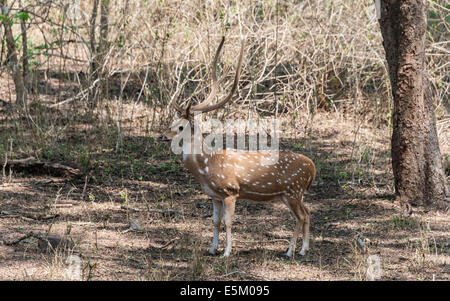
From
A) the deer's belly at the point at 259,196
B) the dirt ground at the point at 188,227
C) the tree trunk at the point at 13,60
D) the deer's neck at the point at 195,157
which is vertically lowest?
the dirt ground at the point at 188,227

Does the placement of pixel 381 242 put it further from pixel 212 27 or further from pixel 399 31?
pixel 212 27

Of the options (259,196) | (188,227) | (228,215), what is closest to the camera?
(228,215)

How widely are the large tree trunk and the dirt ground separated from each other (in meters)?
0.34

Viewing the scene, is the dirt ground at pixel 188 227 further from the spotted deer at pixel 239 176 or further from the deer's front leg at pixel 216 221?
the spotted deer at pixel 239 176

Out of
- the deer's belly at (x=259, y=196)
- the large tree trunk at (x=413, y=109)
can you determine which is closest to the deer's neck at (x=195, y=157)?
the deer's belly at (x=259, y=196)

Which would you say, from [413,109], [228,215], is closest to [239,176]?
[228,215]

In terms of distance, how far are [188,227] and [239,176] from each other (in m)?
1.28

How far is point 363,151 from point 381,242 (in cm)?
325

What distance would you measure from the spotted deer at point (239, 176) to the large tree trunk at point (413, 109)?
6.00 ft

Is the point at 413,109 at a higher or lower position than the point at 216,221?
higher

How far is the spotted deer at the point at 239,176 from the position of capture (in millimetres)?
6484

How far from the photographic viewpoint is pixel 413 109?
7.91 meters

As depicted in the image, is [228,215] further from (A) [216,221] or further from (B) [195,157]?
(B) [195,157]

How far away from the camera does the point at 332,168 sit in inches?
387
